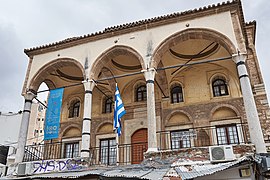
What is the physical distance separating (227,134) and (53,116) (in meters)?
7.81

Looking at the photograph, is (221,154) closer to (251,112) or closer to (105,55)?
(251,112)

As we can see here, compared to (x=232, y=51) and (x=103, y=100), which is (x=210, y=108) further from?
(x=103, y=100)

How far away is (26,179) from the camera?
9.92 metres

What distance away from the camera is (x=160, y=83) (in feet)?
46.5

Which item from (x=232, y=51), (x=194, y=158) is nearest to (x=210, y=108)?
(x=232, y=51)

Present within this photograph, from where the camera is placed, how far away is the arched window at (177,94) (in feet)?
45.9

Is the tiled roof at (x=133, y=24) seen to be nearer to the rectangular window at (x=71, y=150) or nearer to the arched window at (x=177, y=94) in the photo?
the arched window at (x=177, y=94)

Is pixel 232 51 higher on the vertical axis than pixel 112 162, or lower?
higher

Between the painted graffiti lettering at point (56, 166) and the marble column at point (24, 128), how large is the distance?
0.93m

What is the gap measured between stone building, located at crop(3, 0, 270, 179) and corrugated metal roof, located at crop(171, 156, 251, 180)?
3.51 feet

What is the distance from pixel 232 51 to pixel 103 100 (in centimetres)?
782

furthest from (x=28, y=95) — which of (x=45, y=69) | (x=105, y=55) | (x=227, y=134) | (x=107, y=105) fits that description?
(x=227, y=134)

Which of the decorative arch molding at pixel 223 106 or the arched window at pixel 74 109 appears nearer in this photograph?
the decorative arch molding at pixel 223 106

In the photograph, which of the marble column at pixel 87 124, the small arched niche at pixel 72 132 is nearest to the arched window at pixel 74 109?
the small arched niche at pixel 72 132
